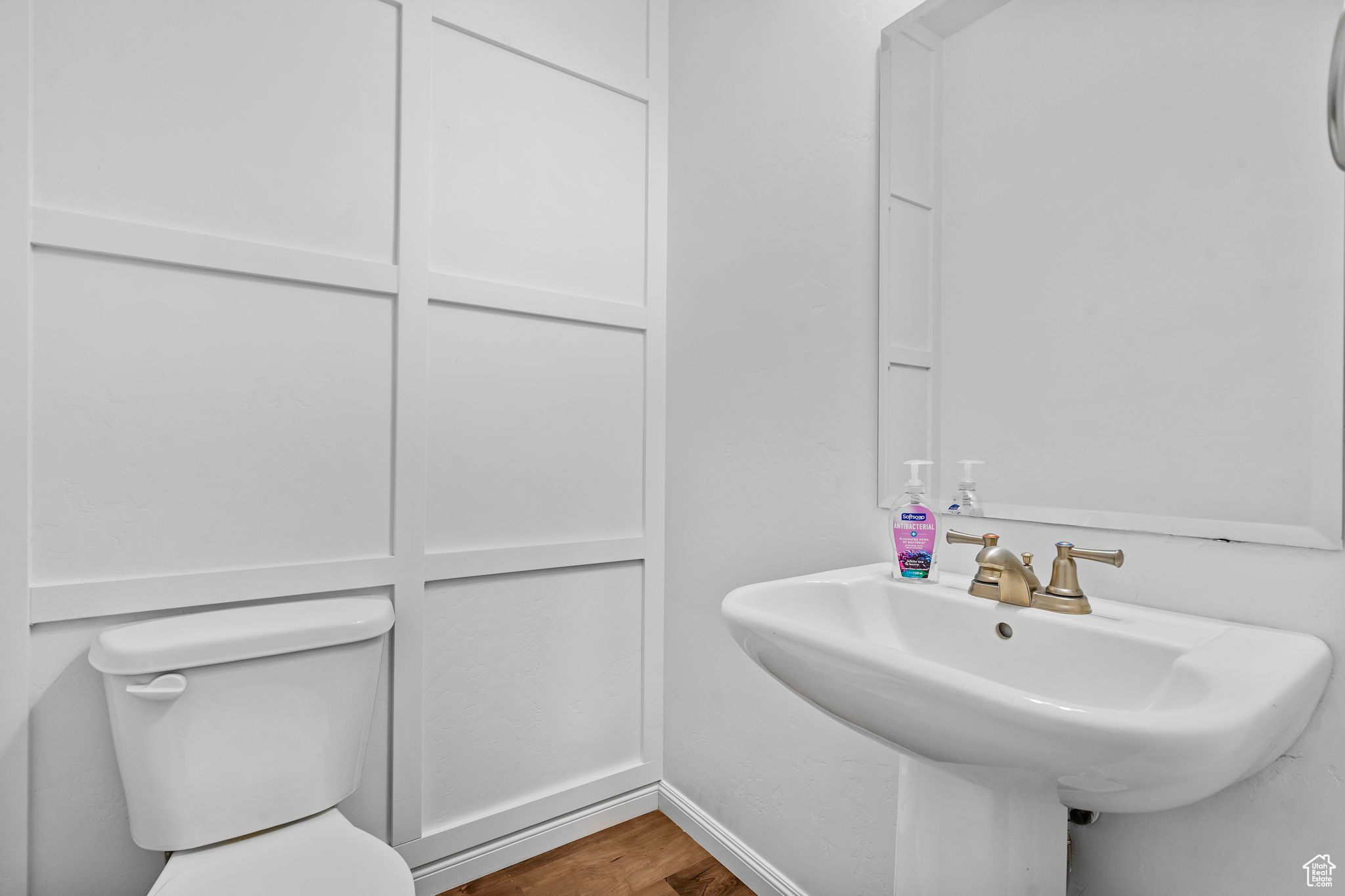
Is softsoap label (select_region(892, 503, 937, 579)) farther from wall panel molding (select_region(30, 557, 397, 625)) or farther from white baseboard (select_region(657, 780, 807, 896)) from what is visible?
wall panel molding (select_region(30, 557, 397, 625))

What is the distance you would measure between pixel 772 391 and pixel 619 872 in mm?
1173

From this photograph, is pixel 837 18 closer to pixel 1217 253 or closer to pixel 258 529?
pixel 1217 253

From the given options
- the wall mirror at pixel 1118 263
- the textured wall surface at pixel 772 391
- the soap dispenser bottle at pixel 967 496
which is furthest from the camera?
the textured wall surface at pixel 772 391

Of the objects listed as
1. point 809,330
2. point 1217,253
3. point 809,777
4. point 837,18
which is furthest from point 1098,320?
point 809,777

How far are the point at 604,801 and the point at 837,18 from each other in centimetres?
189

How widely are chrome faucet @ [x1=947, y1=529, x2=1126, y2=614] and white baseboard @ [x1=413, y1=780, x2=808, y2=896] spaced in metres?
0.86

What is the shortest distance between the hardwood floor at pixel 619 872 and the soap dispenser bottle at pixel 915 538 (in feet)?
3.05

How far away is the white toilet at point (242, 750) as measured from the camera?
982 mm

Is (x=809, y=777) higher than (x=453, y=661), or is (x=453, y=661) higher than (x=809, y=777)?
(x=453, y=661)

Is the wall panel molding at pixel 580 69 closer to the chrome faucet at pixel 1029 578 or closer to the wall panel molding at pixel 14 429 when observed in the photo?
the wall panel molding at pixel 14 429

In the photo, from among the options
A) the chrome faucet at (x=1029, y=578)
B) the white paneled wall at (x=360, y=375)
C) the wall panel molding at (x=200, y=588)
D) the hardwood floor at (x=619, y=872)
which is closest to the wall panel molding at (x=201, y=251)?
the white paneled wall at (x=360, y=375)

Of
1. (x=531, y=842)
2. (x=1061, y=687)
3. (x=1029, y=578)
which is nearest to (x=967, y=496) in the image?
(x=1029, y=578)

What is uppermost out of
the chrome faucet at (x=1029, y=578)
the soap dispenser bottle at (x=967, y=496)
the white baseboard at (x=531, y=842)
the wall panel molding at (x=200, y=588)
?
the soap dispenser bottle at (x=967, y=496)

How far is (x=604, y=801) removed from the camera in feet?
5.45
